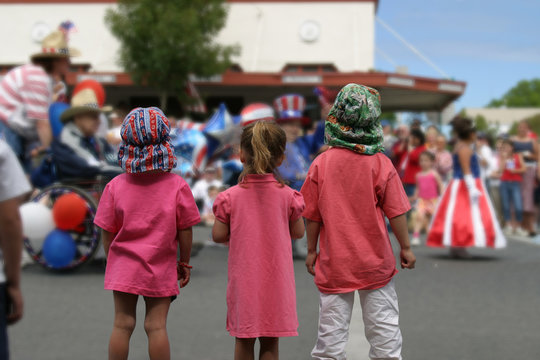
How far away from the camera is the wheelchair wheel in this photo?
6777 millimetres

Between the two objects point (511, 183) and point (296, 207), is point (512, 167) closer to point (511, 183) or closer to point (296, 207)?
point (511, 183)

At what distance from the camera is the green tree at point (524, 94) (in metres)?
124

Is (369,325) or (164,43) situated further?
(164,43)

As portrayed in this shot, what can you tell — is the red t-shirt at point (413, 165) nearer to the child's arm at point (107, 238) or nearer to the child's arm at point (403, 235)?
the child's arm at point (403, 235)

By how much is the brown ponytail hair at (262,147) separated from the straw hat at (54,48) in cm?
426

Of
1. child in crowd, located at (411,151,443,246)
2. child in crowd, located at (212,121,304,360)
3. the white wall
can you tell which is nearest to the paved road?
child in crowd, located at (212,121,304,360)

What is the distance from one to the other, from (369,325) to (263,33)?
2883 centimetres

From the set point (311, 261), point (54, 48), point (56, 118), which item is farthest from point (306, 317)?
point (54, 48)

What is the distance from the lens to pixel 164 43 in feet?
76.0

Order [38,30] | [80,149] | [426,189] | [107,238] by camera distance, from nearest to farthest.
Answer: [107,238] < [80,149] < [426,189] < [38,30]

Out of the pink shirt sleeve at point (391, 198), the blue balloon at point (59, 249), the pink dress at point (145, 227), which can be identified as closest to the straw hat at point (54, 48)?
the blue balloon at point (59, 249)

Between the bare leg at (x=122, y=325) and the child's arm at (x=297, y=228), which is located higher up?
the child's arm at (x=297, y=228)

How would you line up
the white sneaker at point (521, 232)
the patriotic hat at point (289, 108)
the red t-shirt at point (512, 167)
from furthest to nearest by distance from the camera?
the red t-shirt at point (512, 167)
the white sneaker at point (521, 232)
the patriotic hat at point (289, 108)

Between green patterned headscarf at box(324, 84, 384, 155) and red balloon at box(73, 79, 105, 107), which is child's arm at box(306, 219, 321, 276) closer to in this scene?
green patterned headscarf at box(324, 84, 384, 155)
